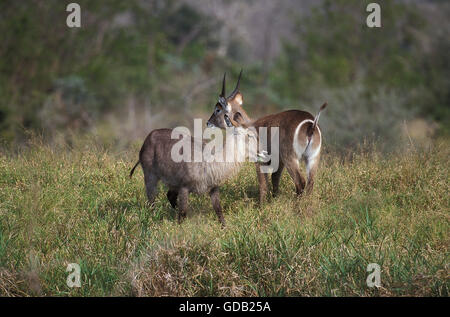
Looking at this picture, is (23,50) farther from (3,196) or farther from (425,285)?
(425,285)

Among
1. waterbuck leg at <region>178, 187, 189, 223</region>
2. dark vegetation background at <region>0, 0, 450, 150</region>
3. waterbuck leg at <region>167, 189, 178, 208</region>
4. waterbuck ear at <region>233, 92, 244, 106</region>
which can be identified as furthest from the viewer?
dark vegetation background at <region>0, 0, 450, 150</region>

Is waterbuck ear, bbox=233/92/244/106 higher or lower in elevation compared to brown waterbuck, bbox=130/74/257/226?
higher

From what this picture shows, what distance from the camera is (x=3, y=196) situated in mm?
4969

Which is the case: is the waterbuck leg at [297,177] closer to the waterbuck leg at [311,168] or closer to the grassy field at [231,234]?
the waterbuck leg at [311,168]

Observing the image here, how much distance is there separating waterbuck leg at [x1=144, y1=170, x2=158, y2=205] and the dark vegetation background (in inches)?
270

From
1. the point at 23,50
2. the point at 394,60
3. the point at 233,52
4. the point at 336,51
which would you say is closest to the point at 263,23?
the point at 233,52

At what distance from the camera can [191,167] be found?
4.65 m

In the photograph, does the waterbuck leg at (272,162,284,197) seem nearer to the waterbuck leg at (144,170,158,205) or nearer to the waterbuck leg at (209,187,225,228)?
the waterbuck leg at (209,187,225,228)

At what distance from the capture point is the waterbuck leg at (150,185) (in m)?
4.91

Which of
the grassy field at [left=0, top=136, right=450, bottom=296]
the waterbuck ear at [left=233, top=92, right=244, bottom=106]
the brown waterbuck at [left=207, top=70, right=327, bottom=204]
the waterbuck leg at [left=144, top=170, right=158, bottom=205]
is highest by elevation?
the waterbuck ear at [left=233, top=92, right=244, bottom=106]

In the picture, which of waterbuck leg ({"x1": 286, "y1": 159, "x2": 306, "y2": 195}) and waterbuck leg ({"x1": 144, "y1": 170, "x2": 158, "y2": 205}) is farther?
waterbuck leg ({"x1": 286, "y1": 159, "x2": 306, "y2": 195})

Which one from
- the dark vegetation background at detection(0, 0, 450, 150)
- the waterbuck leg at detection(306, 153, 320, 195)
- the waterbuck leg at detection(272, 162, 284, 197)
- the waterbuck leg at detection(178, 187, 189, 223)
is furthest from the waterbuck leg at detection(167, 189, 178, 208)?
the dark vegetation background at detection(0, 0, 450, 150)

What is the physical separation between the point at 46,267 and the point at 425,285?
8.04 ft

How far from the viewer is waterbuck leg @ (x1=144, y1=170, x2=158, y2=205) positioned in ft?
16.1
